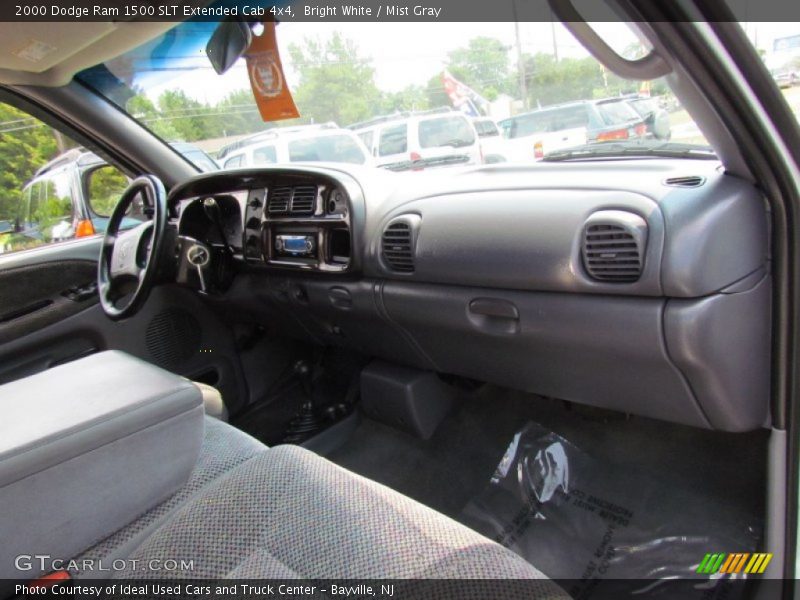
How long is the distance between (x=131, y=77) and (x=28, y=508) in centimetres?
195

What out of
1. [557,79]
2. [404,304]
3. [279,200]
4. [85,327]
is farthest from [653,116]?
[85,327]

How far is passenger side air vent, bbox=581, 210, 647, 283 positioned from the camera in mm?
1251

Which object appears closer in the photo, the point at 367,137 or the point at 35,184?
the point at 367,137

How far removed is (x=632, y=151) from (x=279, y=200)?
1.30 meters

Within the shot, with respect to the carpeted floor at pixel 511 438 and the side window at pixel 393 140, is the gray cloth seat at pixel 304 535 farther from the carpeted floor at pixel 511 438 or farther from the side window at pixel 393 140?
the side window at pixel 393 140

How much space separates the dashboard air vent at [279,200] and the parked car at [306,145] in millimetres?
179

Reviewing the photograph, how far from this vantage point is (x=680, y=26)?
874 mm

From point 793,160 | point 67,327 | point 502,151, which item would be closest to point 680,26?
point 793,160

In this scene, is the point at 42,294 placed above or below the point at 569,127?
below

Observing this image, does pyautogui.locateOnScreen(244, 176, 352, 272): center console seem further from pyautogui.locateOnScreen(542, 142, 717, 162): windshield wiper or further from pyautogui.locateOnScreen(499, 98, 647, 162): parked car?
pyautogui.locateOnScreen(542, 142, 717, 162): windshield wiper

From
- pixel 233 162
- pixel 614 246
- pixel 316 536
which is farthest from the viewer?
pixel 233 162

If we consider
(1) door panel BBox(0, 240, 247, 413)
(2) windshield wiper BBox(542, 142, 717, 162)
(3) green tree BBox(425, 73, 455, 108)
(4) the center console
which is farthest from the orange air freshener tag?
(1) door panel BBox(0, 240, 247, 413)

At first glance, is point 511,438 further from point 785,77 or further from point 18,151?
point 18,151

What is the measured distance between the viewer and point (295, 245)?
2.16 metres
